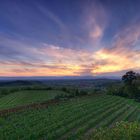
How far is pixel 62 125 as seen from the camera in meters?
29.5

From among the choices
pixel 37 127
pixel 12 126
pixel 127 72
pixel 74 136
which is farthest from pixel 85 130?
pixel 127 72

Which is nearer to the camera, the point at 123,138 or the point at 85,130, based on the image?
the point at 123,138

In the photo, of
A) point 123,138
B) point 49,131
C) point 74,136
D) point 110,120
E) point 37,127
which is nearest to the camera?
point 123,138

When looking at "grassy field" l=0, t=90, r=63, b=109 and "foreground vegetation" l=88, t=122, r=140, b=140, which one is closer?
"foreground vegetation" l=88, t=122, r=140, b=140

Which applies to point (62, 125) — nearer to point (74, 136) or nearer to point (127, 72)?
point (74, 136)

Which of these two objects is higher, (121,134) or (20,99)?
(20,99)

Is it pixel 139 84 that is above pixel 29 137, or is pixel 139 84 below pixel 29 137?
above

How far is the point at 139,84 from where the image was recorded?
3494 inches

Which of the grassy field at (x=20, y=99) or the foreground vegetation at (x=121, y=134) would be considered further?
the grassy field at (x=20, y=99)

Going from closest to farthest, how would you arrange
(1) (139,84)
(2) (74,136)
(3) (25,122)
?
(2) (74,136) → (3) (25,122) → (1) (139,84)

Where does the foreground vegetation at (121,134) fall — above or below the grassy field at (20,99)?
below

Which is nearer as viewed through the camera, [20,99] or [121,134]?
[121,134]

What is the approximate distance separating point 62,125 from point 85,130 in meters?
3.33

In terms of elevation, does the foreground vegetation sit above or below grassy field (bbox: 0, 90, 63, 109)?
below
